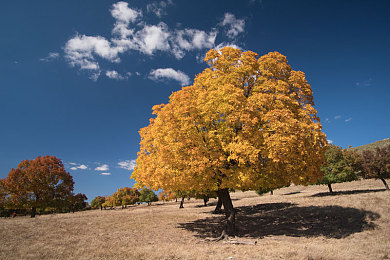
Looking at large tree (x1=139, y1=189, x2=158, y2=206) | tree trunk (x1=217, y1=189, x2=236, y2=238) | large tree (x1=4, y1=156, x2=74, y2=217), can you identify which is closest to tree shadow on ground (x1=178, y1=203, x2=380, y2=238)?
tree trunk (x1=217, y1=189, x2=236, y2=238)

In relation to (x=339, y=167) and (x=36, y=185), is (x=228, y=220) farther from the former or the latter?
(x=36, y=185)

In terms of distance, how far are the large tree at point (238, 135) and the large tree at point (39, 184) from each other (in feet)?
103

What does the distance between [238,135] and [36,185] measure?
38832 mm

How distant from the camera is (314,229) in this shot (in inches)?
601

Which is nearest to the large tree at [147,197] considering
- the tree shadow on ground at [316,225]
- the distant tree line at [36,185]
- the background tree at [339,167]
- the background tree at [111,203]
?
the background tree at [111,203]

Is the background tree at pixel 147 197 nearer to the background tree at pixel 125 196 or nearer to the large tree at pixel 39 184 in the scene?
the background tree at pixel 125 196

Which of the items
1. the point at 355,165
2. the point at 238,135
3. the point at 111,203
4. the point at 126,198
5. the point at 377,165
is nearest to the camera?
the point at 238,135

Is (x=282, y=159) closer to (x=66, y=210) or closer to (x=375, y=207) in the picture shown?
(x=375, y=207)

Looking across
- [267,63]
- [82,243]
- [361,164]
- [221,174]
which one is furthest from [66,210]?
[361,164]

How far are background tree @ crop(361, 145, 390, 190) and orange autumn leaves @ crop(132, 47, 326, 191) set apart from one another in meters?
30.0

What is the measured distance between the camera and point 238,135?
1216 cm

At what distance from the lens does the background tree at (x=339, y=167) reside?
115 ft

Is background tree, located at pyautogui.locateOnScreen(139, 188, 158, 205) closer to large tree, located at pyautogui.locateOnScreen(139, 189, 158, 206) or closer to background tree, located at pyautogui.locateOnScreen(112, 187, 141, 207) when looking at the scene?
large tree, located at pyautogui.locateOnScreen(139, 189, 158, 206)

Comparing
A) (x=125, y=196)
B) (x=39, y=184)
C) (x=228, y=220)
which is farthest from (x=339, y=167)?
(x=125, y=196)
